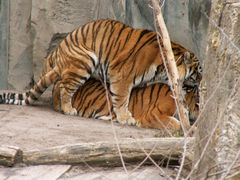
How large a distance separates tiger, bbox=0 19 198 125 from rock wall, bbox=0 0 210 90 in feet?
1.04

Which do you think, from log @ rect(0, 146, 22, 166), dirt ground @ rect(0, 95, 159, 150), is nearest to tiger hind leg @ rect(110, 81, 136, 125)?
dirt ground @ rect(0, 95, 159, 150)

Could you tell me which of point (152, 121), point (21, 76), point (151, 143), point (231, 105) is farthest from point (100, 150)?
point (21, 76)

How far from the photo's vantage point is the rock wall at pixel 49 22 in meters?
9.49

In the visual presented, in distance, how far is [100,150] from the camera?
20.5 feet

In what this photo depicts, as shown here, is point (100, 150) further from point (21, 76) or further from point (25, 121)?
point (21, 76)

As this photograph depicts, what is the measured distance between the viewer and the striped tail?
9562 millimetres

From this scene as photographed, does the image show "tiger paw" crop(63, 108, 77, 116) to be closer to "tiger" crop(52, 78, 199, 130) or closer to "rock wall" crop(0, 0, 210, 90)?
"tiger" crop(52, 78, 199, 130)

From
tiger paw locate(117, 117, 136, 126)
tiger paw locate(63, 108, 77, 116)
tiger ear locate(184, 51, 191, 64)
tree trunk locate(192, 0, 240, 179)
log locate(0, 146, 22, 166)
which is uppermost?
Result: tree trunk locate(192, 0, 240, 179)

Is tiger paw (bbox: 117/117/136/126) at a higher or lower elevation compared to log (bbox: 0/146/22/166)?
lower

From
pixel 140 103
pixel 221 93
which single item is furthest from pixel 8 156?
pixel 140 103

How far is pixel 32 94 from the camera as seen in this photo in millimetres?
9617

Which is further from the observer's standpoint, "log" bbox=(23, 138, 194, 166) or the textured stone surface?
the textured stone surface

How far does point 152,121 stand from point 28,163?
8.98 ft

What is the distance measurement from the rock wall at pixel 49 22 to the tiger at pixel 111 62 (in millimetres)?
317
